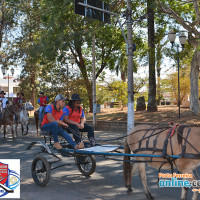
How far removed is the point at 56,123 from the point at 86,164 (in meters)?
1.76

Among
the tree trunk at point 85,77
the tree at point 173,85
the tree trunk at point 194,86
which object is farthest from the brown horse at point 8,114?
the tree at point 173,85

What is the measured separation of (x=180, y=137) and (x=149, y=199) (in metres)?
1.53

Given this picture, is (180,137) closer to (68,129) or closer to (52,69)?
(68,129)

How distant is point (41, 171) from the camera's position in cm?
707

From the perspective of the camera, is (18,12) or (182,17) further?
(18,12)

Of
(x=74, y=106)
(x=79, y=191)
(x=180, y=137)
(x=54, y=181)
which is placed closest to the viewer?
(x=180, y=137)

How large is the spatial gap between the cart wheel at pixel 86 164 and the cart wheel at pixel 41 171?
952mm

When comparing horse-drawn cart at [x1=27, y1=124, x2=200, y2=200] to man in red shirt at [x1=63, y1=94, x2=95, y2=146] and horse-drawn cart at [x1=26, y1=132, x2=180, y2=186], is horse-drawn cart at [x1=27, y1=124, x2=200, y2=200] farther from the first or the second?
man in red shirt at [x1=63, y1=94, x2=95, y2=146]

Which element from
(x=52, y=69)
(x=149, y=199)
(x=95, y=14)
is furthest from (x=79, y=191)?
(x=52, y=69)

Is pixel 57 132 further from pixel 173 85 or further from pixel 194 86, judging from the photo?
pixel 173 85

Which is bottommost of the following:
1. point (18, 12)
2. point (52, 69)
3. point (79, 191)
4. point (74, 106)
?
point (79, 191)

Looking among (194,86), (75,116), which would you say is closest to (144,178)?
(75,116)

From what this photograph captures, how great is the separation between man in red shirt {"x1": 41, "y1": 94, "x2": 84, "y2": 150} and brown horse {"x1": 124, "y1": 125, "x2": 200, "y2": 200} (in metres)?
1.46

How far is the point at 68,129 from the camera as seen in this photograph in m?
7.84
